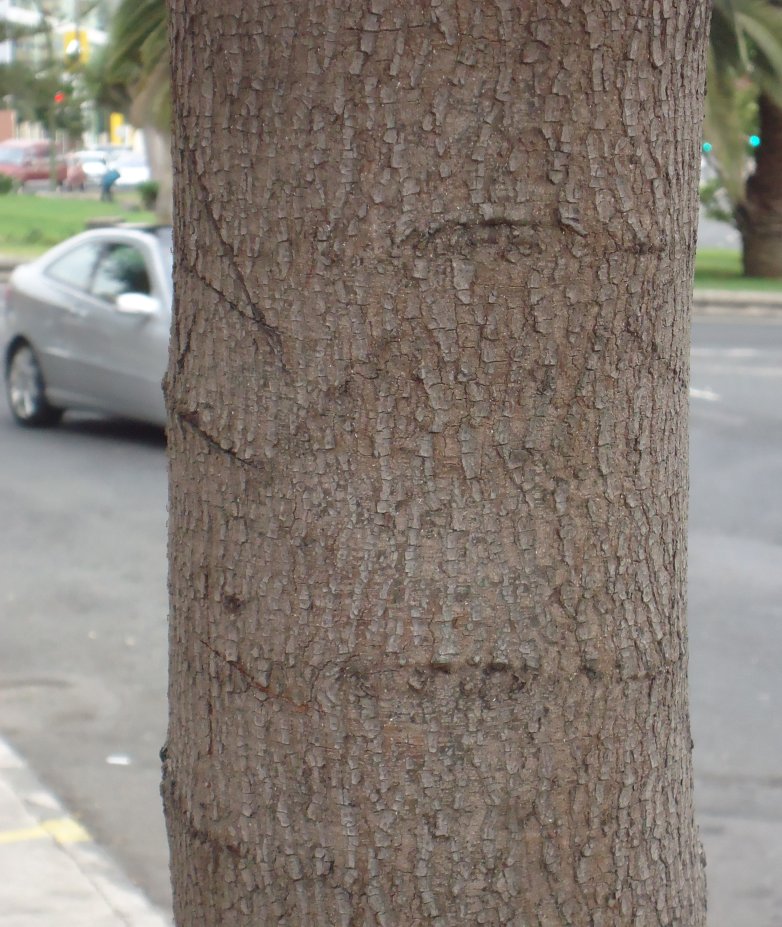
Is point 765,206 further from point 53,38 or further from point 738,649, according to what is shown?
point 53,38

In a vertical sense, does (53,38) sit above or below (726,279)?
above

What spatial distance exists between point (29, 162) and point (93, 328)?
50.3m

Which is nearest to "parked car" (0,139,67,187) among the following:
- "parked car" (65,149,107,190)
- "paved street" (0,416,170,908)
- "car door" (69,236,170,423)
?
"parked car" (65,149,107,190)

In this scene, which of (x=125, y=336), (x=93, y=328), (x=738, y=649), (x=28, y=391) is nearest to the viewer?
(x=738, y=649)

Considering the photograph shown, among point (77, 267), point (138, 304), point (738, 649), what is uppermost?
point (77, 267)

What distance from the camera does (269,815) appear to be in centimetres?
179

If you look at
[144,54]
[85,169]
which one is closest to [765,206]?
[144,54]

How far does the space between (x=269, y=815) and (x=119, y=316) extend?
8.74 meters

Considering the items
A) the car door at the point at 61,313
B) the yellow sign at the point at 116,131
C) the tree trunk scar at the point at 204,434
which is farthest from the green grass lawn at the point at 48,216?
the yellow sign at the point at 116,131

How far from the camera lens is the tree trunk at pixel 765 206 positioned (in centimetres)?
2289

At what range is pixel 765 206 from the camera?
76.2 ft

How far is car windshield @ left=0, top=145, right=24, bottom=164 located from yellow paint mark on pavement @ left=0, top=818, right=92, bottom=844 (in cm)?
5653

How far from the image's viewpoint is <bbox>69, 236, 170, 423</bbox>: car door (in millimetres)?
10031

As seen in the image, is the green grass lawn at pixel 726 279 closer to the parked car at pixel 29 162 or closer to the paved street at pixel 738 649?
the paved street at pixel 738 649
